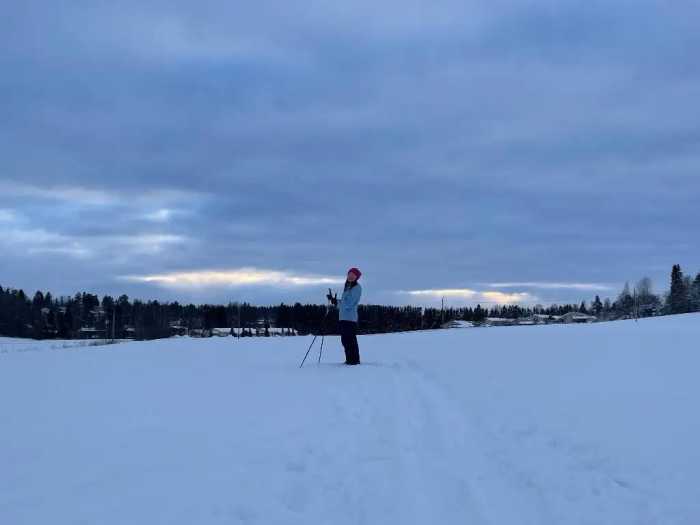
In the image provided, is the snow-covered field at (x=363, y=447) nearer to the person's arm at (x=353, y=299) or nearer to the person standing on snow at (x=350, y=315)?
the person standing on snow at (x=350, y=315)

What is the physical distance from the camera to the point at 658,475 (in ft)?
17.4

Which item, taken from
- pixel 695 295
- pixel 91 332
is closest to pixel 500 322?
pixel 695 295

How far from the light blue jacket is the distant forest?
7184 cm

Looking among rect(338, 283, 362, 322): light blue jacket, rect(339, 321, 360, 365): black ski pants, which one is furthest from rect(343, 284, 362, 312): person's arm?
rect(339, 321, 360, 365): black ski pants

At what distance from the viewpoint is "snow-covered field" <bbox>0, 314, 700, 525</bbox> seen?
190 inches

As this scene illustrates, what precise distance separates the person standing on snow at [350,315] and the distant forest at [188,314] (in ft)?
236

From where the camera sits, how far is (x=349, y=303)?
15.3 meters

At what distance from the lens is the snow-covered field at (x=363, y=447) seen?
4816 millimetres

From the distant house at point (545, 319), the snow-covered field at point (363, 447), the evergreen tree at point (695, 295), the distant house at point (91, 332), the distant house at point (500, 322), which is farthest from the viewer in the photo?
the distant house at point (91, 332)

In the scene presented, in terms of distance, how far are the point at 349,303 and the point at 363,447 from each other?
8.71 m

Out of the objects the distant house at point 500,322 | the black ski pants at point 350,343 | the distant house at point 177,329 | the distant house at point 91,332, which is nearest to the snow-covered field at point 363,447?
the black ski pants at point 350,343

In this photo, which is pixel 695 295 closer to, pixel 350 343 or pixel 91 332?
pixel 350 343

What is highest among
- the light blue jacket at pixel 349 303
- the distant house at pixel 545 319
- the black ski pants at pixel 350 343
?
the light blue jacket at pixel 349 303

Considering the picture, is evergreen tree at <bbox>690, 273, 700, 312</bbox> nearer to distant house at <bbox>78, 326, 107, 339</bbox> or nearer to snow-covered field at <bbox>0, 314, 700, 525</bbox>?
snow-covered field at <bbox>0, 314, 700, 525</bbox>
